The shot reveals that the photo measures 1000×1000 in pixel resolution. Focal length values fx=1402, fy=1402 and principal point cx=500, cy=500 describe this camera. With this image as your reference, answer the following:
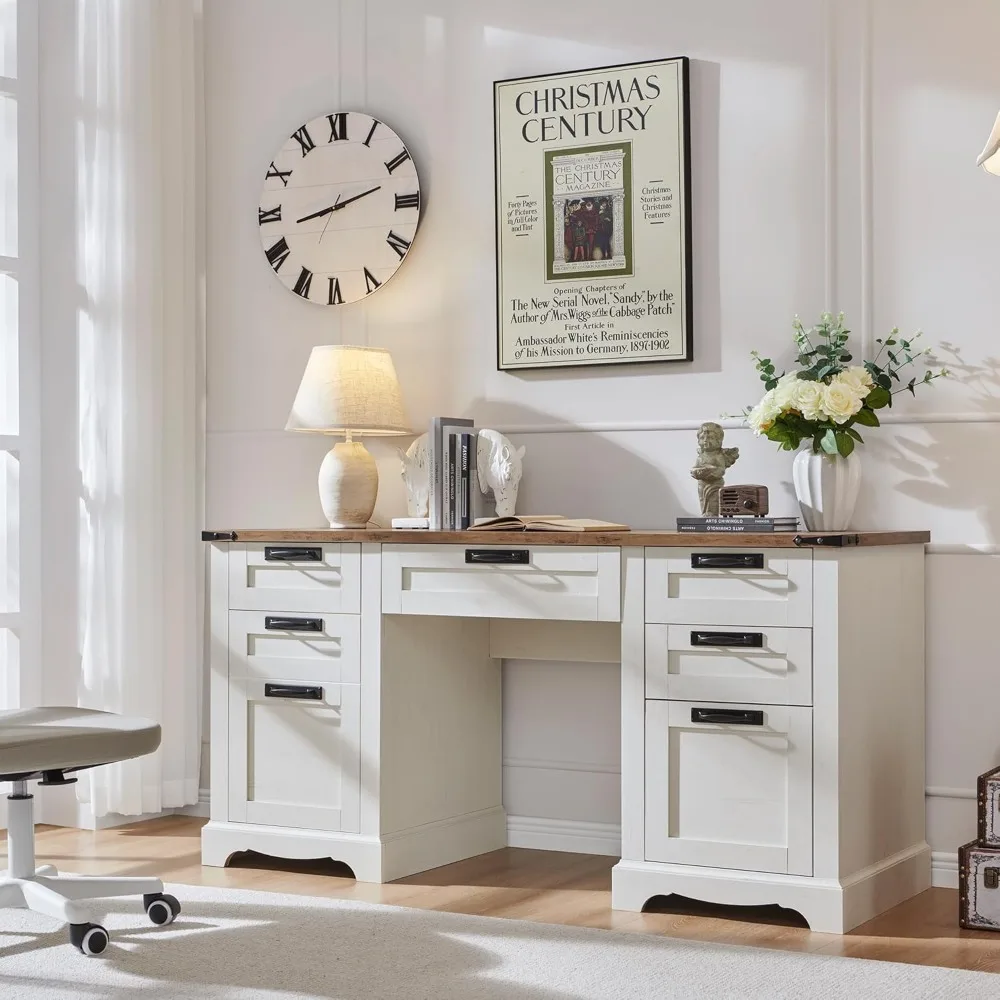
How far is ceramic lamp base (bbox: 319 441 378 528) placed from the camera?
363 cm

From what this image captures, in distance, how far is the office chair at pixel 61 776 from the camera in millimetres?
2568

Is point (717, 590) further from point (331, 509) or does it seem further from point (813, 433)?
point (331, 509)

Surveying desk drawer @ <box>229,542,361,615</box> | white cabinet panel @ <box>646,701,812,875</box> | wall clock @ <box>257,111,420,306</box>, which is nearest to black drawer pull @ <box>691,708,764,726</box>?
white cabinet panel @ <box>646,701,812,875</box>

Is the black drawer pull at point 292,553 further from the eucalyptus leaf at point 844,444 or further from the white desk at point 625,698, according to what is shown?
the eucalyptus leaf at point 844,444

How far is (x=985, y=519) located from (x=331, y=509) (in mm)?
1617

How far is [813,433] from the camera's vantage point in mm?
3217

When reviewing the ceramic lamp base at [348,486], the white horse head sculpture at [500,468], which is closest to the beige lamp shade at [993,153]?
the white horse head sculpture at [500,468]

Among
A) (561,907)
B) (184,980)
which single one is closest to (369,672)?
(561,907)

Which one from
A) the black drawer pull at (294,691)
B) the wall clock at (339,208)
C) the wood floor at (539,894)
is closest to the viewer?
the wood floor at (539,894)

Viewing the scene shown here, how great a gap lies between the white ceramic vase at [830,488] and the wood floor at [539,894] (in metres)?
0.87

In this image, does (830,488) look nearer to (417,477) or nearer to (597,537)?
(597,537)

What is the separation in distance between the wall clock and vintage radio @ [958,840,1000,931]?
2.13 m

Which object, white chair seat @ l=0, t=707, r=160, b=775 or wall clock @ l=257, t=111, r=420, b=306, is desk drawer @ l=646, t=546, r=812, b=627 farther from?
wall clock @ l=257, t=111, r=420, b=306

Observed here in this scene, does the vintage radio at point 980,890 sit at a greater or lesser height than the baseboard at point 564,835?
greater
